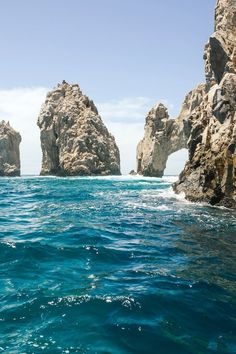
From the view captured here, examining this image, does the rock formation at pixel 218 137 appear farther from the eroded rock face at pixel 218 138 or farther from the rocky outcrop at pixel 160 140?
the rocky outcrop at pixel 160 140

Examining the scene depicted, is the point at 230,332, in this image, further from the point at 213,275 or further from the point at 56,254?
the point at 56,254

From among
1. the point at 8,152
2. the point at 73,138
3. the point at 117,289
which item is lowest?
the point at 117,289

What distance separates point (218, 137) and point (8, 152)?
139m

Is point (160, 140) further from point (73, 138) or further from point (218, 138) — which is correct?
point (218, 138)

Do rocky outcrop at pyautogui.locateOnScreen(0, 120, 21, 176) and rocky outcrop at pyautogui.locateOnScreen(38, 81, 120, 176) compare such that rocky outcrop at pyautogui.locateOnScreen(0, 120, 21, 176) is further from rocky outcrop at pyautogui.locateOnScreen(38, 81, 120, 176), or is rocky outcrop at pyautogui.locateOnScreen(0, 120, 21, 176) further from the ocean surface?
the ocean surface

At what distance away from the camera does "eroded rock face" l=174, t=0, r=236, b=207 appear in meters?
29.4

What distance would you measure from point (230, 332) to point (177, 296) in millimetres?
2054

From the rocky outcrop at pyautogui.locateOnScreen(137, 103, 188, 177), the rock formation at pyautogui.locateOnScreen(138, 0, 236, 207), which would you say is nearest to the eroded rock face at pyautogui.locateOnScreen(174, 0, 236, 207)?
the rock formation at pyautogui.locateOnScreen(138, 0, 236, 207)

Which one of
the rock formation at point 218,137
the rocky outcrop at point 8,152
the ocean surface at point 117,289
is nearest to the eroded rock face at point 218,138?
the rock formation at point 218,137

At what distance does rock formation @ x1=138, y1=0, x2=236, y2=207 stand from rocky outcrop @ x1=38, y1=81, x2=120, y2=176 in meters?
78.5

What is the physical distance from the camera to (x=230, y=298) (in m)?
9.45

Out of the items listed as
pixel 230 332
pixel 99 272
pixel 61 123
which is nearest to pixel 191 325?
pixel 230 332

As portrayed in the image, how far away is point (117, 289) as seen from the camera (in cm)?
976

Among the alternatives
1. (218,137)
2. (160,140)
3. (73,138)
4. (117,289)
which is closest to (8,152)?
(73,138)
